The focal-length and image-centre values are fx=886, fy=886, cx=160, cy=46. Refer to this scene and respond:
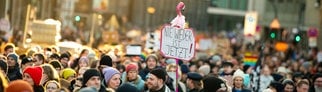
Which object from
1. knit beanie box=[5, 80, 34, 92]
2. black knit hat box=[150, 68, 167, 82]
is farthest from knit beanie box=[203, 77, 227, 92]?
knit beanie box=[5, 80, 34, 92]

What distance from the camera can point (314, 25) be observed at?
70000 millimetres

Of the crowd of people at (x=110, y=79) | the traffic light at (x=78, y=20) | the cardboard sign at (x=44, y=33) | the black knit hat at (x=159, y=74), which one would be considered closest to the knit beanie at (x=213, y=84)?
the crowd of people at (x=110, y=79)

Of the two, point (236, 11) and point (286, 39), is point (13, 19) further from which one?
point (236, 11)

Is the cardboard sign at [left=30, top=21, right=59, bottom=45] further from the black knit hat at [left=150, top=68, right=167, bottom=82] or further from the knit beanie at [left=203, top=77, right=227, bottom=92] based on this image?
the knit beanie at [left=203, top=77, right=227, bottom=92]

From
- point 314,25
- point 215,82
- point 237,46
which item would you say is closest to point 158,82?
point 215,82

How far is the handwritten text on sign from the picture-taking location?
12.9 m

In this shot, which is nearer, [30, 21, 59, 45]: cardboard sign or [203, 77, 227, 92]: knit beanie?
[203, 77, 227, 92]: knit beanie

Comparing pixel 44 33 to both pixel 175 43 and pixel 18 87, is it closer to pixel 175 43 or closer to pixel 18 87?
pixel 175 43

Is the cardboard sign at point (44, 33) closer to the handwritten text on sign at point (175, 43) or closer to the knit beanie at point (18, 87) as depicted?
the handwritten text on sign at point (175, 43)

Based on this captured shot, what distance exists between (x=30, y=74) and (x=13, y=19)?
94.7ft

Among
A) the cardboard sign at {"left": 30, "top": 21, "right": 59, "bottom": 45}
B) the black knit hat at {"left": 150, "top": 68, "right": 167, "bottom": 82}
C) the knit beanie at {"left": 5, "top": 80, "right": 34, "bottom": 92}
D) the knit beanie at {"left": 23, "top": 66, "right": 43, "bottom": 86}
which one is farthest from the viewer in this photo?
the cardboard sign at {"left": 30, "top": 21, "right": 59, "bottom": 45}

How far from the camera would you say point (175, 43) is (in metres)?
12.9

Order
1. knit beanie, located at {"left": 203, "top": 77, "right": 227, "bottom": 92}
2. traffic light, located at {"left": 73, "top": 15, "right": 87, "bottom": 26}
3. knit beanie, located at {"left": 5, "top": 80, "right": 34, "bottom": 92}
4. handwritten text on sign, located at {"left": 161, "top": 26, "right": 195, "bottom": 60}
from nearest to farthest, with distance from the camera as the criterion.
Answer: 1. knit beanie, located at {"left": 5, "top": 80, "right": 34, "bottom": 92}
2. knit beanie, located at {"left": 203, "top": 77, "right": 227, "bottom": 92}
3. handwritten text on sign, located at {"left": 161, "top": 26, "right": 195, "bottom": 60}
4. traffic light, located at {"left": 73, "top": 15, "right": 87, "bottom": 26}

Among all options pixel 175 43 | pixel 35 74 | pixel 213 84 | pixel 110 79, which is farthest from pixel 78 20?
pixel 213 84
